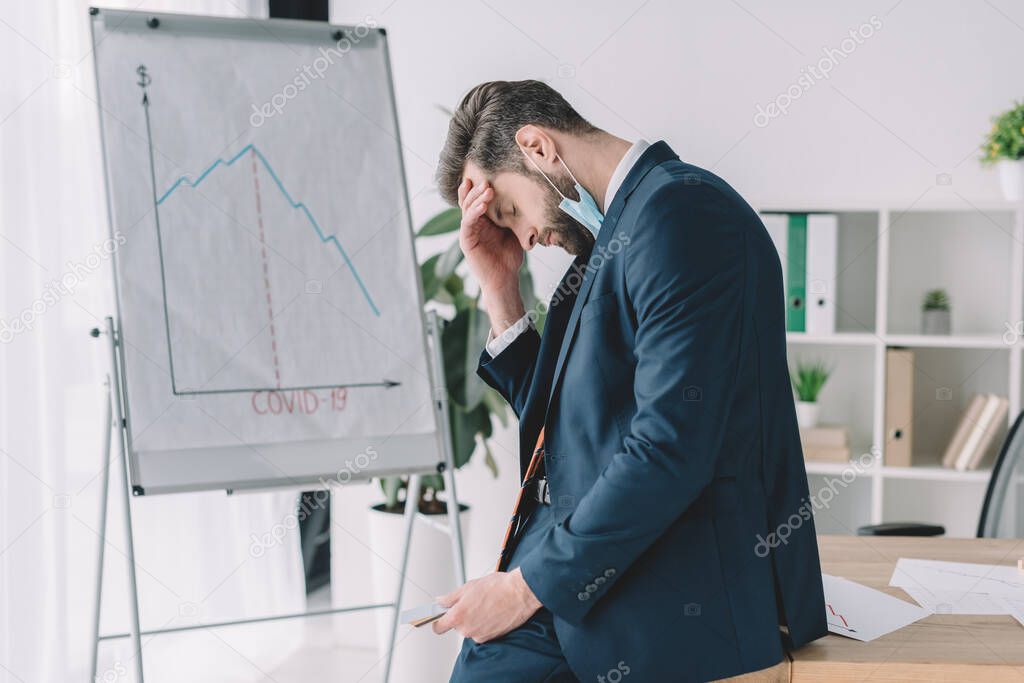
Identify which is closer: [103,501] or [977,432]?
[103,501]

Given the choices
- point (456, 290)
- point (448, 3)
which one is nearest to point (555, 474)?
point (456, 290)

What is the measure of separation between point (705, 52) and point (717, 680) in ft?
8.40

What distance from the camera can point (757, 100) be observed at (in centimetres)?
321

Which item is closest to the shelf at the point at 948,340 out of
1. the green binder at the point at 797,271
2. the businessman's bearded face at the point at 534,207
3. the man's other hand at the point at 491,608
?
the green binder at the point at 797,271

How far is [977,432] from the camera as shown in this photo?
2904 mm

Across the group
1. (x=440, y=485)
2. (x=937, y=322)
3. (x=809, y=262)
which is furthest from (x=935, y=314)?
(x=440, y=485)

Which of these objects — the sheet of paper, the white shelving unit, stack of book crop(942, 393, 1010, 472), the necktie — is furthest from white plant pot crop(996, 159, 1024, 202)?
the necktie

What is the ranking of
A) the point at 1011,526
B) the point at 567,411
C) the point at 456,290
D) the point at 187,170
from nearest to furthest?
the point at 567,411, the point at 187,170, the point at 1011,526, the point at 456,290

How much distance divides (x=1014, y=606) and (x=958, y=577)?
16 cm

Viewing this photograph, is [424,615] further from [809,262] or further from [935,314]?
[935,314]

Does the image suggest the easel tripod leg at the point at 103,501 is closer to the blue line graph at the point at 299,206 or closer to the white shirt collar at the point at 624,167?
the blue line graph at the point at 299,206

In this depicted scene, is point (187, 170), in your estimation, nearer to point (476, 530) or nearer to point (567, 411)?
point (567, 411)

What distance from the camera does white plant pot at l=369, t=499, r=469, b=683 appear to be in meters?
2.75

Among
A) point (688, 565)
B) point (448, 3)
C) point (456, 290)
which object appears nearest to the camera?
point (688, 565)
